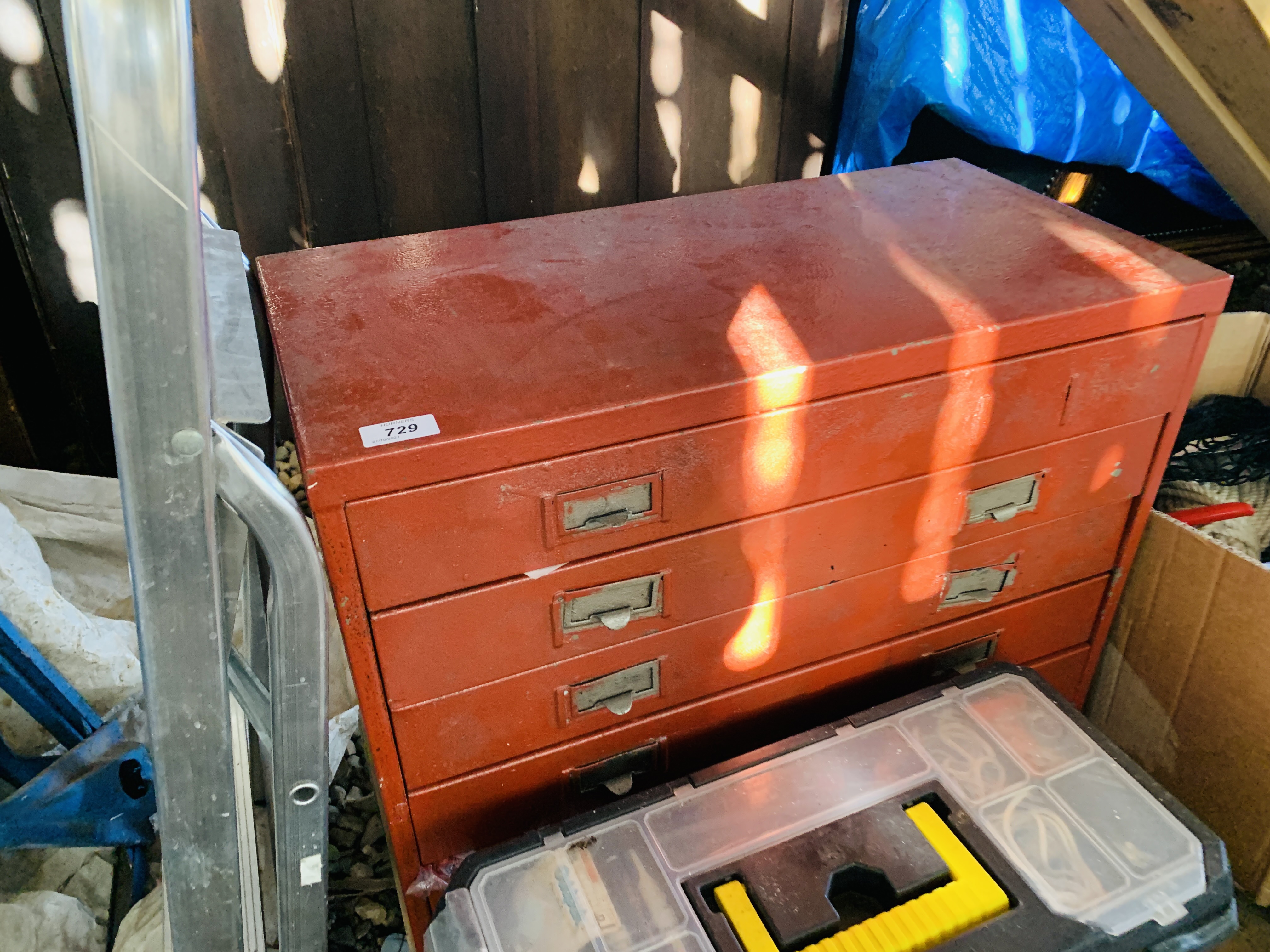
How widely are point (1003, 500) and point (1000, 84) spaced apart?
96 cm

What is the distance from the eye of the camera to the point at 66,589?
58.7 inches

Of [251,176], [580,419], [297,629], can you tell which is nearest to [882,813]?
[580,419]

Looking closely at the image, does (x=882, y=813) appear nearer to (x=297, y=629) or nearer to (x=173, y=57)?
(x=297, y=629)

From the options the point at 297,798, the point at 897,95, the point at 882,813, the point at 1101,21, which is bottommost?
the point at 882,813

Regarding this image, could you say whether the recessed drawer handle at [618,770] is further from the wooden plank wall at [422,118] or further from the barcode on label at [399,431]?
the wooden plank wall at [422,118]

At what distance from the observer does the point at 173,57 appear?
0.46 meters

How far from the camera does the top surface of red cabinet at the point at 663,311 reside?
33.5 inches

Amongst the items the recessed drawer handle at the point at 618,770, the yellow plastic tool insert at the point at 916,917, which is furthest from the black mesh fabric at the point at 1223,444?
the recessed drawer handle at the point at 618,770

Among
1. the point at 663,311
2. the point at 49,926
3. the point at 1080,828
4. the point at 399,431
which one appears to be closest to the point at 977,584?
the point at 1080,828

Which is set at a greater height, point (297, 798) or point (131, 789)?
point (297, 798)

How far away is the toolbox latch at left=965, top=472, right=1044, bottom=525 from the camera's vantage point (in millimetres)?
1115

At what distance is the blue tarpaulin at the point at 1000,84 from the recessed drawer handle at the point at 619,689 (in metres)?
1.22

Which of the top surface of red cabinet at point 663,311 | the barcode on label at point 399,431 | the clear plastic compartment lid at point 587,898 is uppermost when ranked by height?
the top surface of red cabinet at point 663,311

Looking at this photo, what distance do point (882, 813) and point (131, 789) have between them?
97cm
